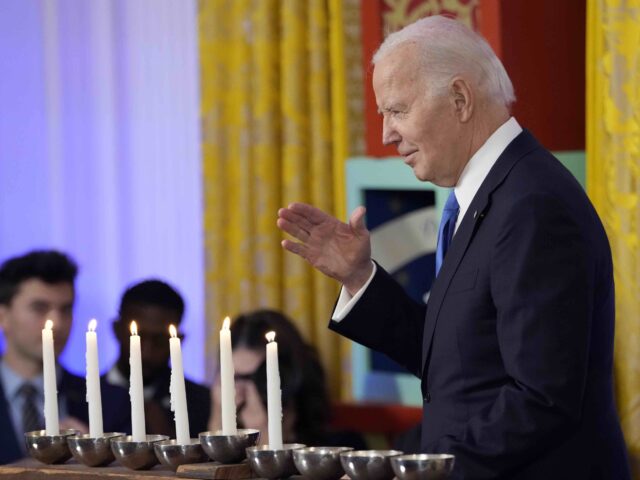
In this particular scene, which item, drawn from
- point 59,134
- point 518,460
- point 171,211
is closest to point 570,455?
point 518,460

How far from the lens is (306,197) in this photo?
404cm

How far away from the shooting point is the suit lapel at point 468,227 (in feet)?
6.63

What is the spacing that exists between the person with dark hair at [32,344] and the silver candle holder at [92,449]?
5.07ft

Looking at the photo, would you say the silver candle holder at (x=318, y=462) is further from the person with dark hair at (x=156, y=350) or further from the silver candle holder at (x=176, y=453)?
the person with dark hair at (x=156, y=350)

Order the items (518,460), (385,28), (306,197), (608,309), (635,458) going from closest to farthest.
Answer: (518,460), (608,309), (635,458), (385,28), (306,197)

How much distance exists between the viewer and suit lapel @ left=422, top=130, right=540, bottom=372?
2020mm

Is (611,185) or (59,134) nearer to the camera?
(611,185)

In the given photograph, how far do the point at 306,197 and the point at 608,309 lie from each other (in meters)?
2.10

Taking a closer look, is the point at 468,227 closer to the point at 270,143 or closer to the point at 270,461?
the point at 270,461

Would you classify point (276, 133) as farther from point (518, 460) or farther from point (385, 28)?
point (518, 460)

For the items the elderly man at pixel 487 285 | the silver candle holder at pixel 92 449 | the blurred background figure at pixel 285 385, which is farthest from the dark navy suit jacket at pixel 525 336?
the blurred background figure at pixel 285 385

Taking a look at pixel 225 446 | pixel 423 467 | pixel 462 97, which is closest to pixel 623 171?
pixel 462 97

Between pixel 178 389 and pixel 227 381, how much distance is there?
3.1 inches

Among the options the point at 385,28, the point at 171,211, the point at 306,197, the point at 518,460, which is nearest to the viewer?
the point at 518,460
